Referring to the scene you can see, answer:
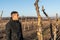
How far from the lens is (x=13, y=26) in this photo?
6707mm

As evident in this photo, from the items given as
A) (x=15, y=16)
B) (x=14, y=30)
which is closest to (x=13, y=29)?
(x=14, y=30)

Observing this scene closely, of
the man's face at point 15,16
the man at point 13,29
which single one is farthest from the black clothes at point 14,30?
the man's face at point 15,16

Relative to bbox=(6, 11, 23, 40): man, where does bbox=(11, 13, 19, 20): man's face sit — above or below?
above

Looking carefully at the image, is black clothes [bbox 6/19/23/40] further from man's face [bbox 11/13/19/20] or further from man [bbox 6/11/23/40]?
man's face [bbox 11/13/19/20]

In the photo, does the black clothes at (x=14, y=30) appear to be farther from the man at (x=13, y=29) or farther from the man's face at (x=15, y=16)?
the man's face at (x=15, y=16)

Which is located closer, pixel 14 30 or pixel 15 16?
pixel 15 16

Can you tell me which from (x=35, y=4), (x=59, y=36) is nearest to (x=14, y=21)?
(x=35, y=4)

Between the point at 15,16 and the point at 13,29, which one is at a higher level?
the point at 15,16

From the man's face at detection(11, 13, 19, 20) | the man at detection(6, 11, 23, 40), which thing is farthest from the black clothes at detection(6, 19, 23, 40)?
the man's face at detection(11, 13, 19, 20)

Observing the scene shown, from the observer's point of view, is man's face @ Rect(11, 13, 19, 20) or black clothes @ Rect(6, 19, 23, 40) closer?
man's face @ Rect(11, 13, 19, 20)

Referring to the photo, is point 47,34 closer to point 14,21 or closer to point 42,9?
point 42,9

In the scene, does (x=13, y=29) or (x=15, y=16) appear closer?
(x=15, y=16)

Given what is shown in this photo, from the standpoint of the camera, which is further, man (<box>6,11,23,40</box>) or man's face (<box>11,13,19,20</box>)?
man (<box>6,11,23,40</box>)

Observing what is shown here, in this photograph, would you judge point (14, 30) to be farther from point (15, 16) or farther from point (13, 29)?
point (15, 16)
